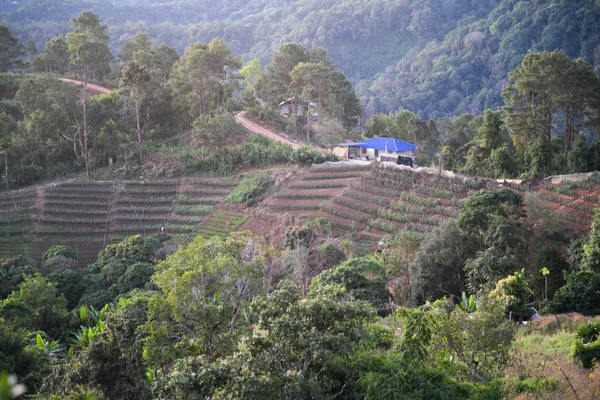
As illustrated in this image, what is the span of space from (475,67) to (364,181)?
57033 millimetres

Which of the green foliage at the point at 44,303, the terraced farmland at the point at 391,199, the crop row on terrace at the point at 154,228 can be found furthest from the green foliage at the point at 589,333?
the crop row on terrace at the point at 154,228

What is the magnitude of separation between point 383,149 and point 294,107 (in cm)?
1012

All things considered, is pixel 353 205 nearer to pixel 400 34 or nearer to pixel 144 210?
pixel 144 210

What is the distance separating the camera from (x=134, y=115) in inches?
1612

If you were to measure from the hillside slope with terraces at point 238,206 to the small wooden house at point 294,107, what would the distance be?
11.9 m

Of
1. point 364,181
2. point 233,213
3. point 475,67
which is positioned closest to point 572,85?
point 364,181

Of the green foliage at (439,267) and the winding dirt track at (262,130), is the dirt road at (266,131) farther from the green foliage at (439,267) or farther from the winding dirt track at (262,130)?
the green foliage at (439,267)

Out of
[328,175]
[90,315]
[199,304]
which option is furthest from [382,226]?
[199,304]

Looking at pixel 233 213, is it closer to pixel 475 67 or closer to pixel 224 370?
pixel 224 370

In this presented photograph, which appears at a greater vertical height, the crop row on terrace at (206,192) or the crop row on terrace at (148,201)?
the crop row on terrace at (206,192)

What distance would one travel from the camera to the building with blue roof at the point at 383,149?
37438 millimetres

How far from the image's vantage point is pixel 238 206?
1259 inches

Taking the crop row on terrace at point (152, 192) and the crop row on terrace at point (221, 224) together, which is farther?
the crop row on terrace at point (152, 192)

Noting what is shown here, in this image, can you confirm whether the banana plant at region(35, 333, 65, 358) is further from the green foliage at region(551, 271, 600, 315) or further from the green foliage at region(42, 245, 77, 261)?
the green foliage at region(551, 271, 600, 315)
